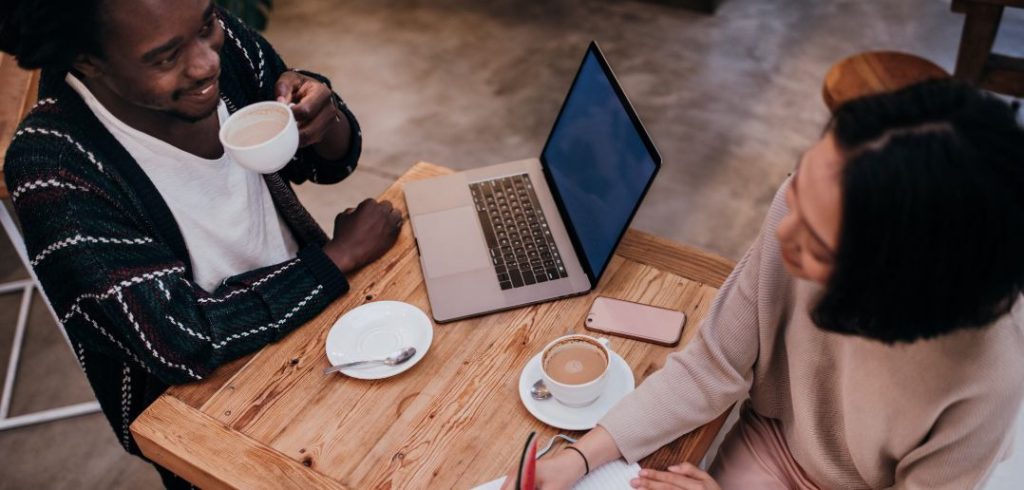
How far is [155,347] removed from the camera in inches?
42.4

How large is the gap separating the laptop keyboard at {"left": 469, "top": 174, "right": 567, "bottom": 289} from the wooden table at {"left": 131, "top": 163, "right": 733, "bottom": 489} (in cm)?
7

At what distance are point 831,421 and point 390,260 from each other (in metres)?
0.72

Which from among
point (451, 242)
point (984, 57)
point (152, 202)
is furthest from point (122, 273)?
Result: point (984, 57)

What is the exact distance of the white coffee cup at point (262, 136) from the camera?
1.06 meters

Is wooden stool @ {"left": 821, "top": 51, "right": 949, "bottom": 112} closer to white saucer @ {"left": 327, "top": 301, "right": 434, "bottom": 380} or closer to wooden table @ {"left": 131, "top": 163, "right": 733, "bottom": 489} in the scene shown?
wooden table @ {"left": 131, "top": 163, "right": 733, "bottom": 489}

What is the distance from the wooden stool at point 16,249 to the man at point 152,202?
22 cm

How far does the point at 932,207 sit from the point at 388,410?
0.72 meters

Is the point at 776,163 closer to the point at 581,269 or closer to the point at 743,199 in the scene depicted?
the point at 743,199

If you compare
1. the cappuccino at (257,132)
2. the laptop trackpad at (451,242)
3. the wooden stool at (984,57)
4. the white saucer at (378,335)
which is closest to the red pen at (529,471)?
the white saucer at (378,335)

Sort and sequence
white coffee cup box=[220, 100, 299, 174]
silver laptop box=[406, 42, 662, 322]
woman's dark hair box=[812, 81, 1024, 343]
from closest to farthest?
woman's dark hair box=[812, 81, 1024, 343] < white coffee cup box=[220, 100, 299, 174] < silver laptop box=[406, 42, 662, 322]

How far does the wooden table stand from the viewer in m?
1.02

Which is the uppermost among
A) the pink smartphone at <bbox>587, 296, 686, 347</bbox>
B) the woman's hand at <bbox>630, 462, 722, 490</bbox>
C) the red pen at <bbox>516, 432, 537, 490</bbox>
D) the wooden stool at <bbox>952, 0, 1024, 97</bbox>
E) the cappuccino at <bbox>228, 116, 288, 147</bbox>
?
the cappuccino at <bbox>228, 116, 288, 147</bbox>

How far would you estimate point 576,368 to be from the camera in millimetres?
1068

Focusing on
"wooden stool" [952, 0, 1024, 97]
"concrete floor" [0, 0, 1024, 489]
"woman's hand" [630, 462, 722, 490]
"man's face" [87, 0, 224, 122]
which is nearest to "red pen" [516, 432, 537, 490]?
"woman's hand" [630, 462, 722, 490]
